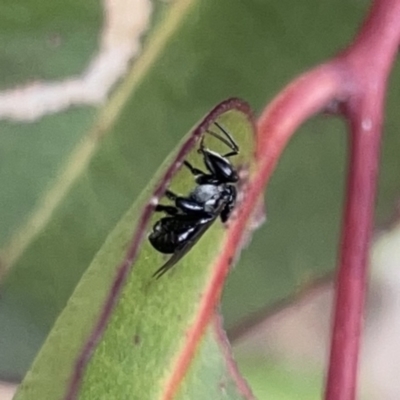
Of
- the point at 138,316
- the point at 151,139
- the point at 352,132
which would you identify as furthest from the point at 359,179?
the point at 151,139

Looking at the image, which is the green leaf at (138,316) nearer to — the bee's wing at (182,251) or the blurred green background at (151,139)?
the bee's wing at (182,251)

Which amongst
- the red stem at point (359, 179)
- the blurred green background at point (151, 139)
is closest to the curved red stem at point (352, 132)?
the red stem at point (359, 179)

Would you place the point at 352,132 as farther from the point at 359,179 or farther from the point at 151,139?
the point at 151,139

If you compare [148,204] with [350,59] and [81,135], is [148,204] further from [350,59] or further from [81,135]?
[81,135]

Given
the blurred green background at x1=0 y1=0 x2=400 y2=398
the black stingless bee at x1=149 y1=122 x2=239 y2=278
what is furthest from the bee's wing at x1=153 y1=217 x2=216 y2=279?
the blurred green background at x1=0 y1=0 x2=400 y2=398

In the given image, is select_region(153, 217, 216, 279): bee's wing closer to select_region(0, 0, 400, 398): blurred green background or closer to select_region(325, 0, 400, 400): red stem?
select_region(325, 0, 400, 400): red stem
